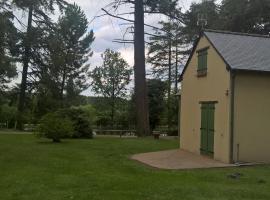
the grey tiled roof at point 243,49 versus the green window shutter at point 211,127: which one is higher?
the grey tiled roof at point 243,49

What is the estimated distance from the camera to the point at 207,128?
57.9 ft

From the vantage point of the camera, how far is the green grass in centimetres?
936

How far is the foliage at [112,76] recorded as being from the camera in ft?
173

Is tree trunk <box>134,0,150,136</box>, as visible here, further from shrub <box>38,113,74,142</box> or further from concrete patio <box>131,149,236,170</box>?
concrete patio <box>131,149,236,170</box>

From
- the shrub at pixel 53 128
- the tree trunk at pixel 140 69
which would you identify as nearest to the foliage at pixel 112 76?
the tree trunk at pixel 140 69

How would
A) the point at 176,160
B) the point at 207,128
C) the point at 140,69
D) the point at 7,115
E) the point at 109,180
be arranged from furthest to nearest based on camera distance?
1. the point at 7,115
2. the point at 140,69
3. the point at 207,128
4. the point at 176,160
5. the point at 109,180

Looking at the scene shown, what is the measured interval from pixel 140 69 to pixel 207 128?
11.5 metres

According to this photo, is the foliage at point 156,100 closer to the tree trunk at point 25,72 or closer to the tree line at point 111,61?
the tree line at point 111,61

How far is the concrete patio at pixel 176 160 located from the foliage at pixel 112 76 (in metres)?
34.2

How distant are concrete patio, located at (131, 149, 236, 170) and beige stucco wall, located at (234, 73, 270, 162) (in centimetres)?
113

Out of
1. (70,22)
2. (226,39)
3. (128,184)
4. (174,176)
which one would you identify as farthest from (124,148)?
(70,22)

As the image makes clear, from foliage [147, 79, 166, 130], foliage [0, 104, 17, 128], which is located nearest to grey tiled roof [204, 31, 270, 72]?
foliage [147, 79, 166, 130]

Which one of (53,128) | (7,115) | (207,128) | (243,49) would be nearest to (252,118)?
(207,128)

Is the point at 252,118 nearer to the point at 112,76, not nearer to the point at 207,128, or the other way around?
the point at 207,128
